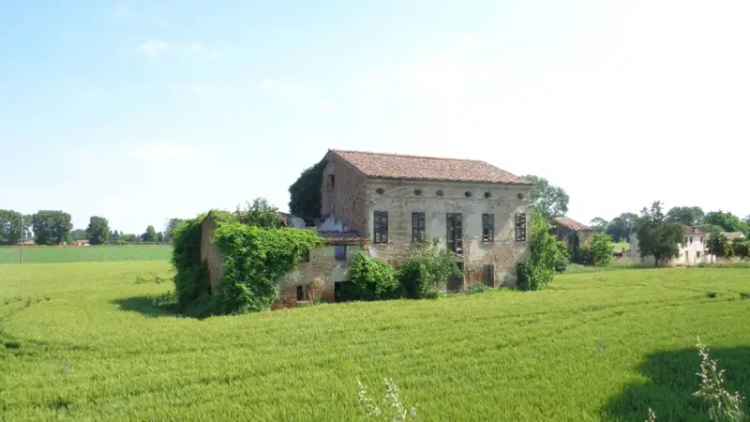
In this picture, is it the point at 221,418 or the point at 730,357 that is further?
the point at 730,357

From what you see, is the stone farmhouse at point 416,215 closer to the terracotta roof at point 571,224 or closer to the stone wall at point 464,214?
the stone wall at point 464,214

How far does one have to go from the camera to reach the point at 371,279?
27016mm

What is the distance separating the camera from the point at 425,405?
962 cm

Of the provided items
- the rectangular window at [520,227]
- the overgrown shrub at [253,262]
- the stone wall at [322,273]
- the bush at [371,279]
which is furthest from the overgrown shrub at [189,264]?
the rectangular window at [520,227]

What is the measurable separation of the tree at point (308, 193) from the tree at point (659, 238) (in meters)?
45.0

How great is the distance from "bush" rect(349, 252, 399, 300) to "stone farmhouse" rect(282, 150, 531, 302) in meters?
0.61

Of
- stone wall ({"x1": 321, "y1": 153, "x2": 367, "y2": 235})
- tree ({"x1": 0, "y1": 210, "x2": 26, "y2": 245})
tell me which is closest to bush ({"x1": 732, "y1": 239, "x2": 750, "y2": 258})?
stone wall ({"x1": 321, "y1": 153, "x2": 367, "y2": 235})

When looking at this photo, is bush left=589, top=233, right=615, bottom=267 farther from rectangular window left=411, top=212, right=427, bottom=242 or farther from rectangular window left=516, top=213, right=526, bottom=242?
rectangular window left=411, top=212, right=427, bottom=242

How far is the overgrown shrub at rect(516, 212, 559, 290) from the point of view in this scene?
32750 millimetres

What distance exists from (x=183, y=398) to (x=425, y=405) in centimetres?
508

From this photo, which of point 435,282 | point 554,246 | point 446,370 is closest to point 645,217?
point 554,246

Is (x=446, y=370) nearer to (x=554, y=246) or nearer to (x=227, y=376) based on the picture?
(x=227, y=376)

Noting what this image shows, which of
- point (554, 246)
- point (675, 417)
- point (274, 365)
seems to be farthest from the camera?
point (554, 246)

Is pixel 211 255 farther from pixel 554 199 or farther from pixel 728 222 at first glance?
pixel 728 222
